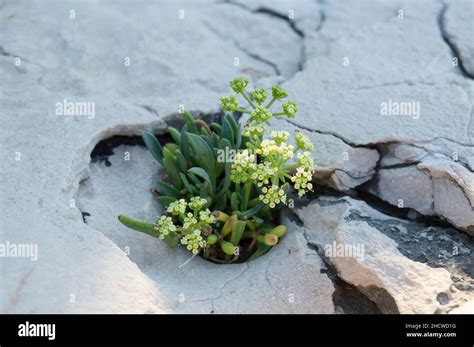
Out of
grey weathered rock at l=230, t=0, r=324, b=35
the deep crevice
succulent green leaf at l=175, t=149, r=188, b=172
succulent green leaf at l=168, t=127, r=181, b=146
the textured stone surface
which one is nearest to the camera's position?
the textured stone surface

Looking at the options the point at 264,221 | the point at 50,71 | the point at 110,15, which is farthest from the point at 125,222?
the point at 110,15

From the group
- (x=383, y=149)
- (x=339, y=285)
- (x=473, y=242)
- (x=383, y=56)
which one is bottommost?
(x=339, y=285)

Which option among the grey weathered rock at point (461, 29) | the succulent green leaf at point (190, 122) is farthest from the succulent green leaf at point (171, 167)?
the grey weathered rock at point (461, 29)

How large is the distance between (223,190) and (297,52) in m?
1.59

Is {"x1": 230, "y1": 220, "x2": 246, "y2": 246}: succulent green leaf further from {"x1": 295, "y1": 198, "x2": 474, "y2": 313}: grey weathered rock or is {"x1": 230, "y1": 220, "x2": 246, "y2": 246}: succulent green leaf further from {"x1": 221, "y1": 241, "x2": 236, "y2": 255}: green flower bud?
{"x1": 295, "y1": 198, "x2": 474, "y2": 313}: grey weathered rock

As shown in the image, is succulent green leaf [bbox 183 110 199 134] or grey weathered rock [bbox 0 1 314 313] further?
succulent green leaf [bbox 183 110 199 134]

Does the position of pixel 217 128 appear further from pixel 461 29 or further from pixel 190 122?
pixel 461 29

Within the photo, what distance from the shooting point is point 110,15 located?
4586 millimetres

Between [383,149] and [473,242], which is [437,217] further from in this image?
[383,149]

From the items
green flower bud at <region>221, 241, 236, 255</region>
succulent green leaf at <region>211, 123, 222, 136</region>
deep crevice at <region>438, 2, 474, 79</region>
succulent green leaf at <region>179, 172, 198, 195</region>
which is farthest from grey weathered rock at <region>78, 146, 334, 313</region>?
deep crevice at <region>438, 2, 474, 79</region>

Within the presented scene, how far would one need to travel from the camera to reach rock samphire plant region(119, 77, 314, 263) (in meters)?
3.13

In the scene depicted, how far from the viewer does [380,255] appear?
10.3 feet

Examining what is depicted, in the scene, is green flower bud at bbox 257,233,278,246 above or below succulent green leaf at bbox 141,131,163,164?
below

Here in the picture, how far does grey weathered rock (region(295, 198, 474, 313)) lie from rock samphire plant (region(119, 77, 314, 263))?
0.65 feet
